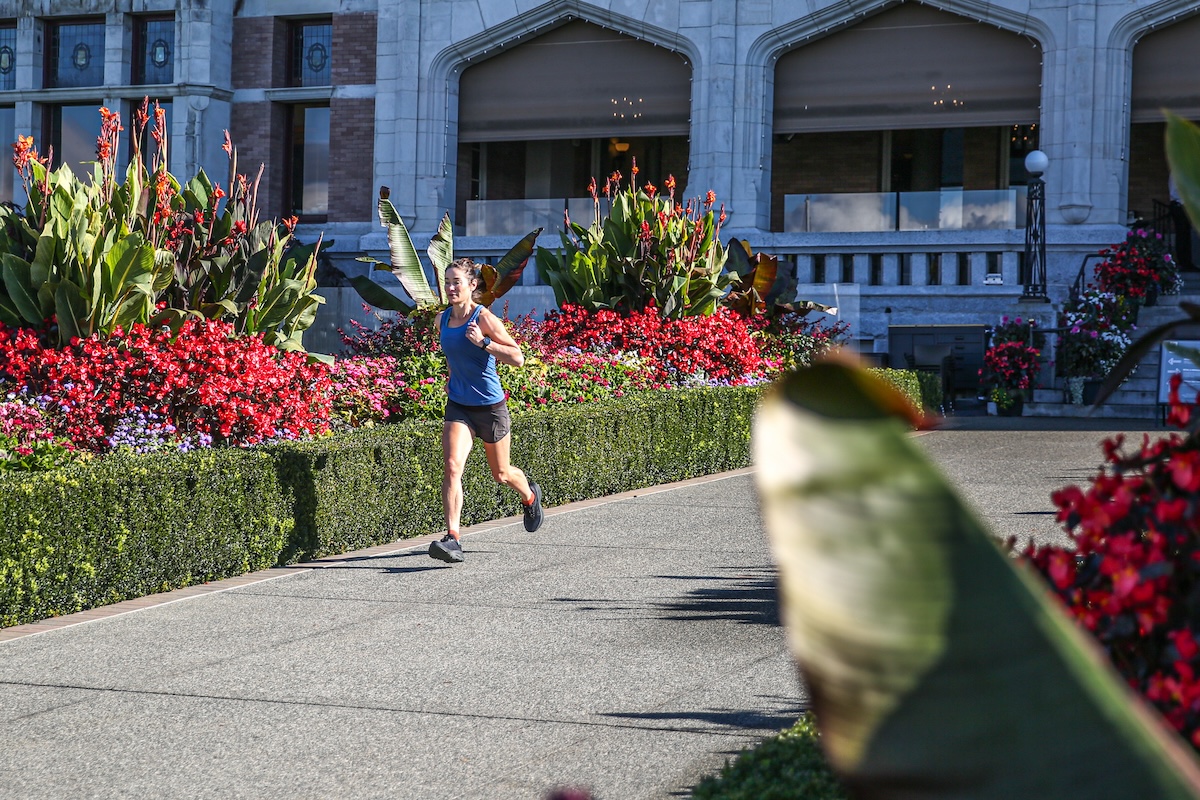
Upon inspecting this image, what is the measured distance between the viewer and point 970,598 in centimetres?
83

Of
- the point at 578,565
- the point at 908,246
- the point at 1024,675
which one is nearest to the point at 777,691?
the point at 578,565

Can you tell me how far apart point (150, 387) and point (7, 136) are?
81.3 ft

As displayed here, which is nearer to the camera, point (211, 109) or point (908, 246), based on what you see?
point (908, 246)

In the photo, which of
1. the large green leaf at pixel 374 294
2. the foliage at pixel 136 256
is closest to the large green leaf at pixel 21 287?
the foliage at pixel 136 256

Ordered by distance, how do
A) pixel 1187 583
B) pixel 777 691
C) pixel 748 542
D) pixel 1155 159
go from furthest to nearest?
pixel 1155 159
pixel 748 542
pixel 777 691
pixel 1187 583

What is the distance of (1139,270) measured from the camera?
70.0 feet

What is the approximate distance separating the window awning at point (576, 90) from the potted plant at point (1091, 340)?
361 inches

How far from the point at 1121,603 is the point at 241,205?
1019 cm

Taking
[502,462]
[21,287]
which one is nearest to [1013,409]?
[502,462]

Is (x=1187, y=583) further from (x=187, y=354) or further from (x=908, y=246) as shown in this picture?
(x=908, y=246)

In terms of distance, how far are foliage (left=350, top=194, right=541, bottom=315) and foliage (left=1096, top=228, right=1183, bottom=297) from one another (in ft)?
35.3

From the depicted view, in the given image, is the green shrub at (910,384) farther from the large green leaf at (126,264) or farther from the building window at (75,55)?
the building window at (75,55)

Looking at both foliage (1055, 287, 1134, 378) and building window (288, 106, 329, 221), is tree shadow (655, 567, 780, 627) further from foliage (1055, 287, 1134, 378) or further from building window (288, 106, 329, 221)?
building window (288, 106, 329, 221)

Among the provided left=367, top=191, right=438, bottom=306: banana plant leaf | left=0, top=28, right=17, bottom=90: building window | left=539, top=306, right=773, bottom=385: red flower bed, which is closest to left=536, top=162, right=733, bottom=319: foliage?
left=539, top=306, right=773, bottom=385: red flower bed
